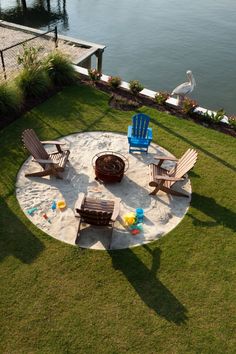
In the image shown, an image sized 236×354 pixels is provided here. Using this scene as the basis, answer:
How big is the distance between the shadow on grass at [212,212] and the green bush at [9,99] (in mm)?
6459

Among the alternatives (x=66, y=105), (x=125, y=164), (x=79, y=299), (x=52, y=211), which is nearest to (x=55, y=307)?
(x=79, y=299)

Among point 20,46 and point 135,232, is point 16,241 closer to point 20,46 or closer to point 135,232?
point 135,232

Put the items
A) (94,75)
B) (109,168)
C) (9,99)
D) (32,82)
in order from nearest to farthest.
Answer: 1. (109,168)
2. (9,99)
3. (32,82)
4. (94,75)

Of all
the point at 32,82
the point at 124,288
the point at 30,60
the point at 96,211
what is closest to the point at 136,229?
the point at 96,211

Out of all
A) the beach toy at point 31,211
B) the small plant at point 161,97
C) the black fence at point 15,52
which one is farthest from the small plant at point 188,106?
the beach toy at point 31,211

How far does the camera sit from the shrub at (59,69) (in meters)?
12.4

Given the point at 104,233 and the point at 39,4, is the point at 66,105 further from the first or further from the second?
the point at 39,4

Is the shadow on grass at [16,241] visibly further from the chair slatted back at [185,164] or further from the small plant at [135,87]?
the small plant at [135,87]

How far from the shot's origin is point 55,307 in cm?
623

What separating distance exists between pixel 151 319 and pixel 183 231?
2.30 m

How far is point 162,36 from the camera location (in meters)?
25.0

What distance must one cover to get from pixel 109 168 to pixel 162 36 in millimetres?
19711

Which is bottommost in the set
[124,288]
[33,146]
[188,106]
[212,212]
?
[124,288]

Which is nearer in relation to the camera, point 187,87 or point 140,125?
point 140,125
